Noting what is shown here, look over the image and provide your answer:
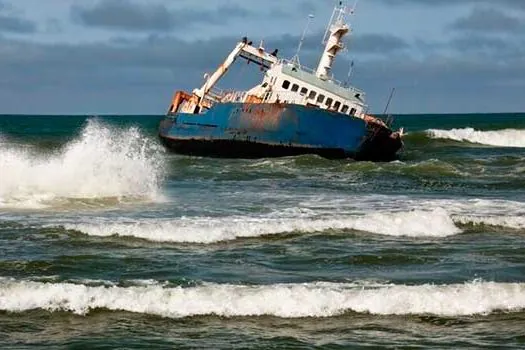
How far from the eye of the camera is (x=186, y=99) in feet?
148

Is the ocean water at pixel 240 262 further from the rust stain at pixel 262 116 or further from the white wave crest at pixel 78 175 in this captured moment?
the rust stain at pixel 262 116

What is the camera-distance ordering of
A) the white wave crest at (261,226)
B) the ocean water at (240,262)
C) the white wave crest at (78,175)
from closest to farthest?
the ocean water at (240,262) → the white wave crest at (261,226) → the white wave crest at (78,175)

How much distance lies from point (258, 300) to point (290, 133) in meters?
26.2

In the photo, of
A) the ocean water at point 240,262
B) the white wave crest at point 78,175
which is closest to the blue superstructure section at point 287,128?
the ocean water at point 240,262

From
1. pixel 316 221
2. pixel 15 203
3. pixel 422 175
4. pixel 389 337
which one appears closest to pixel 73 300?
pixel 389 337

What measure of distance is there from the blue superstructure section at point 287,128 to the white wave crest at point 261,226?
669 inches

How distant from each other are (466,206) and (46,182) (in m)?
9.81

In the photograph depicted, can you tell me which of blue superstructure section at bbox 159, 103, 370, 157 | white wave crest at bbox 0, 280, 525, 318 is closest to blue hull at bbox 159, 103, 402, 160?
blue superstructure section at bbox 159, 103, 370, 157

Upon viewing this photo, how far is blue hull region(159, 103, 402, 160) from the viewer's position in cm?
3597

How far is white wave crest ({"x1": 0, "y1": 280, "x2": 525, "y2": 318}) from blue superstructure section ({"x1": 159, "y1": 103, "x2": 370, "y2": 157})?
24.3 m

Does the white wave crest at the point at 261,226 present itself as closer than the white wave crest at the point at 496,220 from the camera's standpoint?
Yes

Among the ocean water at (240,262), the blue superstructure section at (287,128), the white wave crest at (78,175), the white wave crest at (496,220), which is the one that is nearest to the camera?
the ocean water at (240,262)

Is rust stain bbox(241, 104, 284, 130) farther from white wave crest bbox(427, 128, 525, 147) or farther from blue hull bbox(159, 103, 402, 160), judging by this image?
white wave crest bbox(427, 128, 525, 147)

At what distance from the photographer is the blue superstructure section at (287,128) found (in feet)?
117
